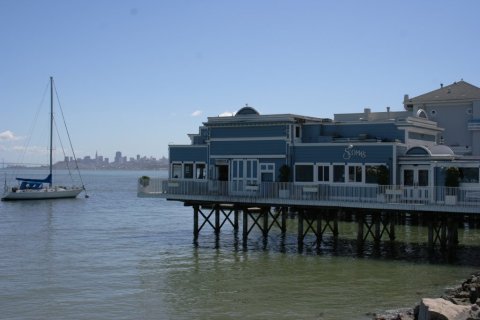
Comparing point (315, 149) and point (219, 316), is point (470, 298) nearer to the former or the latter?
Answer: point (219, 316)

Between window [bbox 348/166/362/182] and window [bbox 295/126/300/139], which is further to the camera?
window [bbox 295/126/300/139]

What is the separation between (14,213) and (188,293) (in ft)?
152

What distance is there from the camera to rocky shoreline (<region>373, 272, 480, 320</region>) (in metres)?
17.6

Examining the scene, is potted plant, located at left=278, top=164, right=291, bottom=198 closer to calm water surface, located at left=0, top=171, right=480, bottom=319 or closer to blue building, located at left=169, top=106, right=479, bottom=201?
blue building, located at left=169, top=106, right=479, bottom=201

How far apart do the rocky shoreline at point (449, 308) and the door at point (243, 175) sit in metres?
15.3

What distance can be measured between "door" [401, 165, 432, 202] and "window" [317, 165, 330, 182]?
4.01 meters

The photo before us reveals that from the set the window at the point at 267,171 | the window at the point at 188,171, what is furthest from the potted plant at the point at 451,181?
the window at the point at 188,171

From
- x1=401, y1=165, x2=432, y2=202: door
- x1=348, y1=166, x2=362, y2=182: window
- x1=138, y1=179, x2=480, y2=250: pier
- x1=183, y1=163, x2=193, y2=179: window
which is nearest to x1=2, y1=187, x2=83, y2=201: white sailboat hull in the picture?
x1=138, y1=179, x2=480, y2=250: pier

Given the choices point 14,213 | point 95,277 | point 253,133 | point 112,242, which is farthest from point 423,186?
point 14,213

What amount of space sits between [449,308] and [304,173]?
62.5 feet

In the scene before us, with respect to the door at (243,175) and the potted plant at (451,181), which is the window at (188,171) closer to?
the door at (243,175)

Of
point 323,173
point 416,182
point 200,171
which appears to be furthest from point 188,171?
point 416,182

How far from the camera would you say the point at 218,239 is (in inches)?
1615

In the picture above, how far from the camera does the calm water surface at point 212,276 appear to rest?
24000 millimetres
